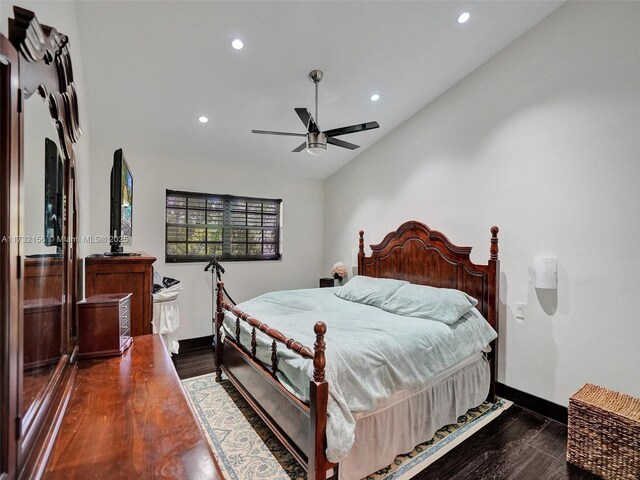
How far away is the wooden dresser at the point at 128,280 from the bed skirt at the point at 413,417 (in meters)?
1.71

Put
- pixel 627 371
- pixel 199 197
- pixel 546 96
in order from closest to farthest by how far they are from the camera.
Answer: pixel 627 371 < pixel 546 96 < pixel 199 197

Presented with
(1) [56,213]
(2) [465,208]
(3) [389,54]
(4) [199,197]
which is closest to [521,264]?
(2) [465,208]

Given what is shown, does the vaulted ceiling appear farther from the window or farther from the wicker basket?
the wicker basket

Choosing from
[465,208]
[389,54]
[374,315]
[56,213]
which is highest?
[389,54]

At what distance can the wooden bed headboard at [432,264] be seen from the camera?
3078 mm

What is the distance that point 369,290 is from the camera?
366 centimetres

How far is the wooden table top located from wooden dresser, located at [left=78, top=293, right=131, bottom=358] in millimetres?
143

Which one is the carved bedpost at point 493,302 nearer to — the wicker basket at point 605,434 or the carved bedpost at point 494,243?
the carved bedpost at point 494,243

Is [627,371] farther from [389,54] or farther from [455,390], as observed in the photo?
[389,54]

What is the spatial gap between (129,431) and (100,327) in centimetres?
83

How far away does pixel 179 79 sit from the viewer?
117 inches

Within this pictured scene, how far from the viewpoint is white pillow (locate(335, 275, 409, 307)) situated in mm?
3498

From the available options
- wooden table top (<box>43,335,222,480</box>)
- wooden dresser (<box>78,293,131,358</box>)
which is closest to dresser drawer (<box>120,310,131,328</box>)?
wooden dresser (<box>78,293,131,358</box>)

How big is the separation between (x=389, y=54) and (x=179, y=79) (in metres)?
2.05
